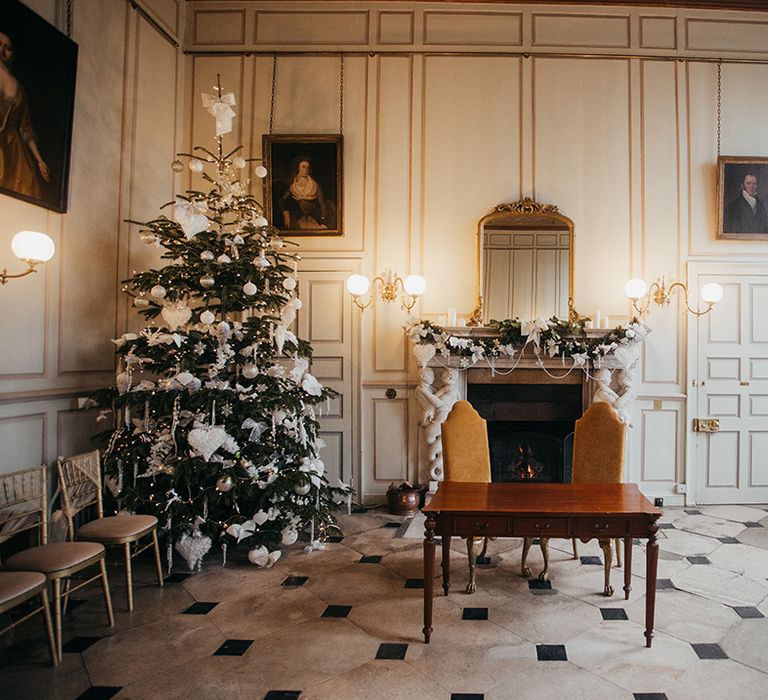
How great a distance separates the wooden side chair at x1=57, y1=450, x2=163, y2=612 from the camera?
9.28ft

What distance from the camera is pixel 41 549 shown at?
8.39ft

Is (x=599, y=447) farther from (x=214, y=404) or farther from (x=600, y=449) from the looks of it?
(x=214, y=404)

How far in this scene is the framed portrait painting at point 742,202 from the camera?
5066mm

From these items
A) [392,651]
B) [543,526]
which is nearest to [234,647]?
[392,651]

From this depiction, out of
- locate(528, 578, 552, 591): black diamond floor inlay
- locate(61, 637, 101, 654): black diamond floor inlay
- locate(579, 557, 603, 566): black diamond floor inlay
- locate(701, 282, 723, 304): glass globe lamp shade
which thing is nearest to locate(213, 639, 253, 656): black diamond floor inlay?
locate(61, 637, 101, 654): black diamond floor inlay

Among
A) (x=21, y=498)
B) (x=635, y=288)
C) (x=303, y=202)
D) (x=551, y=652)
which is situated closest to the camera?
(x=551, y=652)

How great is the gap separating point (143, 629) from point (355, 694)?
1.23 m

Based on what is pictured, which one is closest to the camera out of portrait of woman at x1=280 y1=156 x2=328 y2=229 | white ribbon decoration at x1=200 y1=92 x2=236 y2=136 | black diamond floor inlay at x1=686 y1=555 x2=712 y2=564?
black diamond floor inlay at x1=686 y1=555 x2=712 y2=564

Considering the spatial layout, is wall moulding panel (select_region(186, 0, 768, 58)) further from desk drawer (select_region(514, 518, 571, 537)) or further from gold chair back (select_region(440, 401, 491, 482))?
desk drawer (select_region(514, 518, 571, 537))

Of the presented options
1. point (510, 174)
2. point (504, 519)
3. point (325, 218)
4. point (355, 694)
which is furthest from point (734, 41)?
point (355, 694)

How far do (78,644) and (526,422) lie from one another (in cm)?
387

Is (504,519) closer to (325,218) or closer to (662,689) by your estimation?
(662,689)

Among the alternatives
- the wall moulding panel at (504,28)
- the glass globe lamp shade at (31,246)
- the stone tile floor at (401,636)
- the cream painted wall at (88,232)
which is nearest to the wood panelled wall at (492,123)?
the wall moulding panel at (504,28)

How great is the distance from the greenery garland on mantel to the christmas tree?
1444mm
